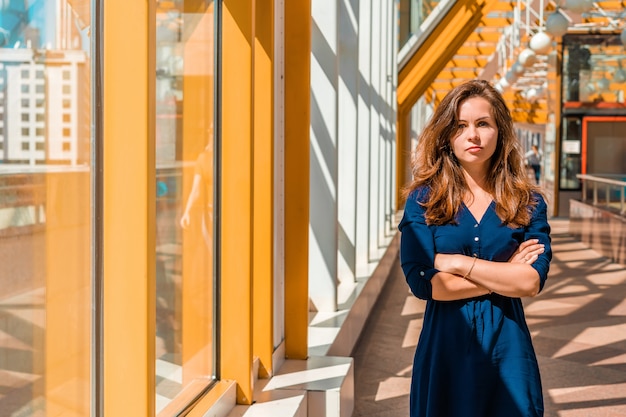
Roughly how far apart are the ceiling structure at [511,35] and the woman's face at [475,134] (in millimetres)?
9798

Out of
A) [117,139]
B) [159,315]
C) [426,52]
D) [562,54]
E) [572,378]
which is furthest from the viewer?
[562,54]

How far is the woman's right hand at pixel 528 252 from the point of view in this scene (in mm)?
2797

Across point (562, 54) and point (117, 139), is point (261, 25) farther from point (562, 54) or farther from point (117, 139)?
point (562, 54)

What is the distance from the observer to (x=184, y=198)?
3885 mm

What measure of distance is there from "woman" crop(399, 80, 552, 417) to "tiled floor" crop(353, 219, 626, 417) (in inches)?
119

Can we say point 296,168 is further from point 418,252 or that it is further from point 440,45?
point 440,45

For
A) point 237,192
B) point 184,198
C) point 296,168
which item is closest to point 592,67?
point 296,168

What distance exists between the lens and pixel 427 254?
2848 millimetres

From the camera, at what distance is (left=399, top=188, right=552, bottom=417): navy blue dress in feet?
8.95

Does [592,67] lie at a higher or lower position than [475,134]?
higher

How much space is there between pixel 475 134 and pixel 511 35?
→ 20.6 metres

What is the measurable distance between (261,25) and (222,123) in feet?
2.68

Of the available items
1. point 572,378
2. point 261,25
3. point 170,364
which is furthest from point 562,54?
point 170,364

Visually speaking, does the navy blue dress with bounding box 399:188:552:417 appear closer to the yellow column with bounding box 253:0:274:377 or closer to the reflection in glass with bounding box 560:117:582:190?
the yellow column with bounding box 253:0:274:377
